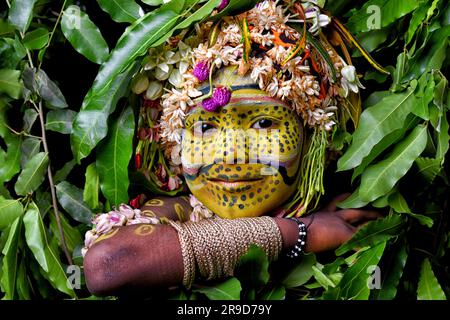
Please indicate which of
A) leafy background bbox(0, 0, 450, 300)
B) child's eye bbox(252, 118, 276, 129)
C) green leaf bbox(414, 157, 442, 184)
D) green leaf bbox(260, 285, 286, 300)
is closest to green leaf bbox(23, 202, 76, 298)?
leafy background bbox(0, 0, 450, 300)

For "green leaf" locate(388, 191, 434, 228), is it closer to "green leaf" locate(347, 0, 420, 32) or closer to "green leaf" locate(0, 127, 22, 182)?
"green leaf" locate(347, 0, 420, 32)

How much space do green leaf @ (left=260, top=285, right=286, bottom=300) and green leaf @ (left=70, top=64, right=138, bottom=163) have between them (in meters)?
0.48

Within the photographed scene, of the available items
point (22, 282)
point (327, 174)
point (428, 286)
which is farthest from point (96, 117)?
point (428, 286)

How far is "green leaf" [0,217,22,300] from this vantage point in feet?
4.89

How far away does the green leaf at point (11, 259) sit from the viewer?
149cm

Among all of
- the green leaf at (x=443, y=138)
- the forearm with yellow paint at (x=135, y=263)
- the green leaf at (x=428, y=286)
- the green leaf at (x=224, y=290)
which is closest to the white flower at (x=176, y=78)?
the forearm with yellow paint at (x=135, y=263)

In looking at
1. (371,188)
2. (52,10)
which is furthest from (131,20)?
(371,188)

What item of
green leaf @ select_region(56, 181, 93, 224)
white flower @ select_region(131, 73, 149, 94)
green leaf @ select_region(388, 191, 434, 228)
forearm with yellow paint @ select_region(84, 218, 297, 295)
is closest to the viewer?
forearm with yellow paint @ select_region(84, 218, 297, 295)

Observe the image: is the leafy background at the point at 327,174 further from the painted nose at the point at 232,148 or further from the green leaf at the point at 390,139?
the painted nose at the point at 232,148

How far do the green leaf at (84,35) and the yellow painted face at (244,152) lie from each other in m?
0.27

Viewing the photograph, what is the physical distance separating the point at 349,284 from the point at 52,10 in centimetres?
102

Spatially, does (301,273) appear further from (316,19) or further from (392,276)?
(316,19)

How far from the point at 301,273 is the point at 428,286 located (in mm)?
259

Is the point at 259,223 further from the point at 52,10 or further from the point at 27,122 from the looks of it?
the point at 52,10
